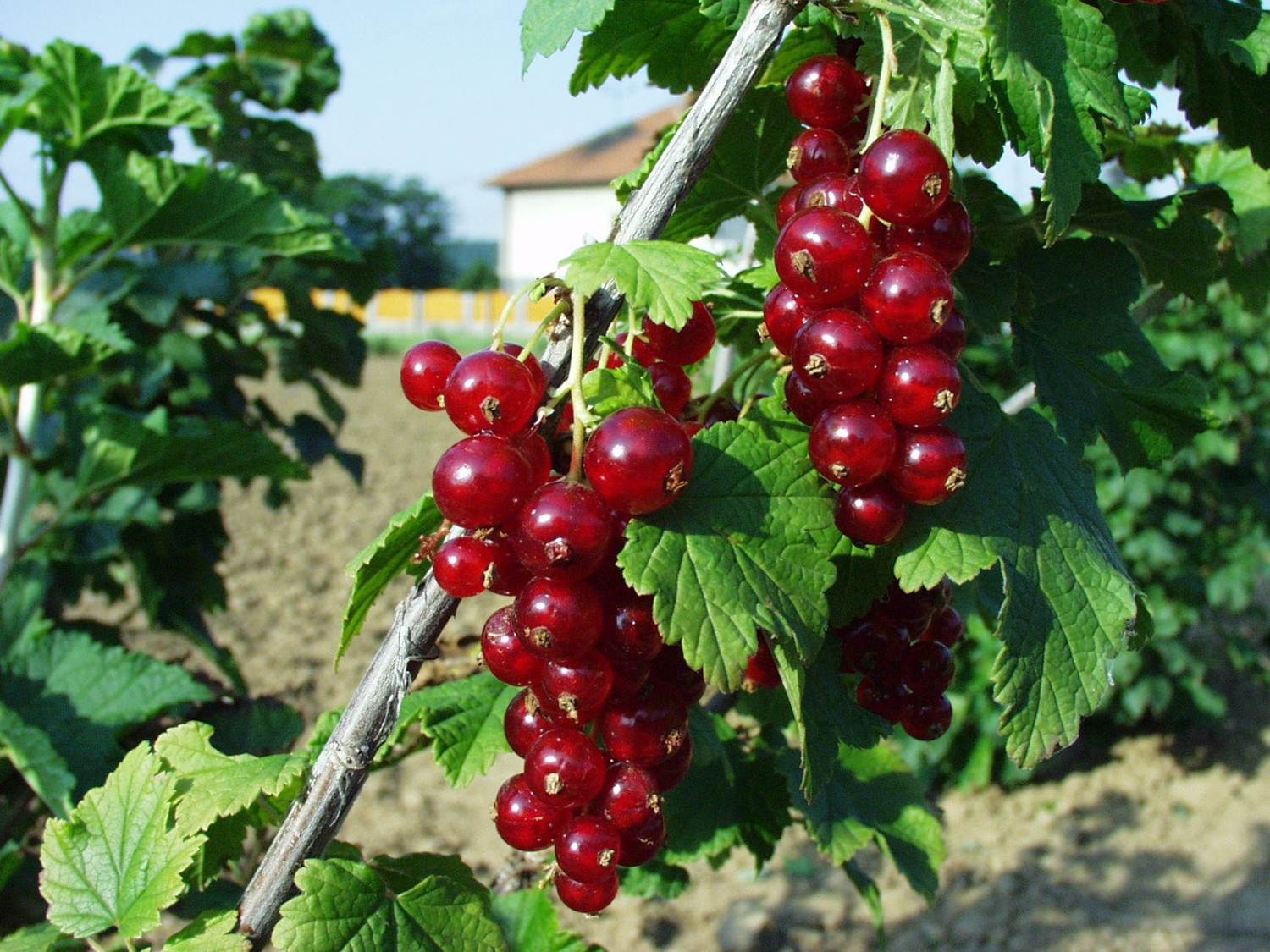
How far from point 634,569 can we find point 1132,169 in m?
1.40

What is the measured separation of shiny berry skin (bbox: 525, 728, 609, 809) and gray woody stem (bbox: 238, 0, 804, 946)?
0.40 ft

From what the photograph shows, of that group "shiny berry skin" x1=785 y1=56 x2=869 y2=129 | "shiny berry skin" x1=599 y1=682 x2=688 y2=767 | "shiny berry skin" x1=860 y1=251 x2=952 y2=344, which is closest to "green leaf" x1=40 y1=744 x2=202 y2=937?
"shiny berry skin" x1=599 y1=682 x2=688 y2=767

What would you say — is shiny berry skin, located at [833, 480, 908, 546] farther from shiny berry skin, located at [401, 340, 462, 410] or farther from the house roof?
the house roof

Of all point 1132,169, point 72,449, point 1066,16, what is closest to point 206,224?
point 72,449

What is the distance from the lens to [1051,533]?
914 mm

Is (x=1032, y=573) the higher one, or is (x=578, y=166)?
(x=1032, y=573)

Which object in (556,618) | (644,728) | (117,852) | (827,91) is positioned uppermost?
(827,91)

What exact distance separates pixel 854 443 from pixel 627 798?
33 centimetres

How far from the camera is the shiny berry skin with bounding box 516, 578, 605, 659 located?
2.56ft

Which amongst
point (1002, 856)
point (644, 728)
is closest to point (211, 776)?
point (644, 728)

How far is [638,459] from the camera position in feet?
2.45

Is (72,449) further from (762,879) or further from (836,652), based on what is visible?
(762,879)

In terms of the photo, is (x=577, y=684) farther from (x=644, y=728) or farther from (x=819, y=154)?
(x=819, y=154)

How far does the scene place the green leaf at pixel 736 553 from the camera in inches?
30.2
